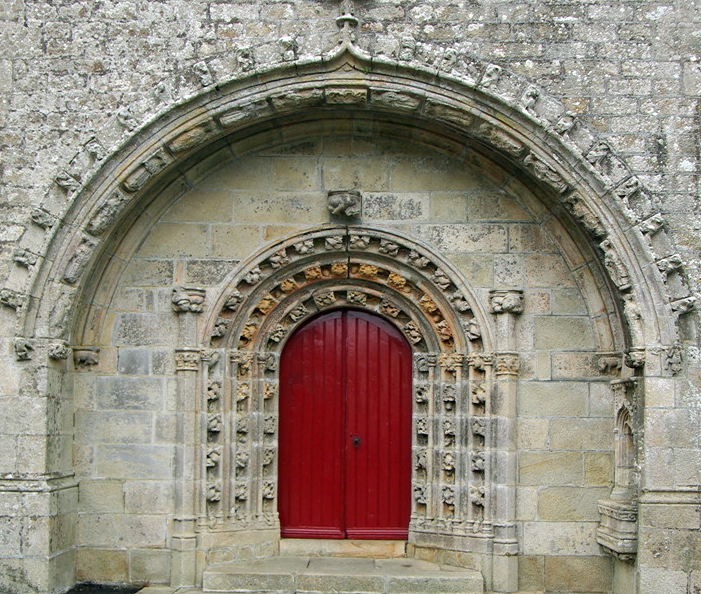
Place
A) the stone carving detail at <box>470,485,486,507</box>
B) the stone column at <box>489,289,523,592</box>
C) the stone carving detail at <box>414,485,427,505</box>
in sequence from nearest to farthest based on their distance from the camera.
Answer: the stone column at <box>489,289,523,592</box> < the stone carving detail at <box>470,485,486,507</box> < the stone carving detail at <box>414,485,427,505</box>

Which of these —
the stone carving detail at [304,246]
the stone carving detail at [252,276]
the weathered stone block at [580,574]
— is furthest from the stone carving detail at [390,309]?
the weathered stone block at [580,574]

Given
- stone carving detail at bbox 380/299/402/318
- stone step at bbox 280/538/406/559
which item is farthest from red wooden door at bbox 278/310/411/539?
stone carving detail at bbox 380/299/402/318

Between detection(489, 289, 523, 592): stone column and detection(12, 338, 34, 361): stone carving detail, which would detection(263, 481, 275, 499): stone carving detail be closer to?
detection(489, 289, 523, 592): stone column

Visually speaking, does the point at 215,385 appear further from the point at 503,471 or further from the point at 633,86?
the point at 633,86

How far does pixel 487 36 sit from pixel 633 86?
100 cm

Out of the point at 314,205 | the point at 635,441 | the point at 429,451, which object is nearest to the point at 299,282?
the point at 314,205

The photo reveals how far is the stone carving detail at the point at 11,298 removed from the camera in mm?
5922

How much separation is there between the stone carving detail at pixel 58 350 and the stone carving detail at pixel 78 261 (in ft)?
1.35

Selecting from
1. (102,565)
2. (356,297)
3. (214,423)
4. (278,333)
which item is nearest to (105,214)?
(278,333)

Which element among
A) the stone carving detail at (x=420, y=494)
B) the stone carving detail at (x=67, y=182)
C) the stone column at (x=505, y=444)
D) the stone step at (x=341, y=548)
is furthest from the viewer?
the stone step at (x=341, y=548)

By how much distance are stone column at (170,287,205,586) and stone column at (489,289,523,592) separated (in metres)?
2.08

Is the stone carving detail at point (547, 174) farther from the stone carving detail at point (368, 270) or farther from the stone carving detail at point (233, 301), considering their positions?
the stone carving detail at point (233, 301)

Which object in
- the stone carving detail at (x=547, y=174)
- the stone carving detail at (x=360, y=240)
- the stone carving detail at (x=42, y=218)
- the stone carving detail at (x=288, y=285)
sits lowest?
the stone carving detail at (x=288, y=285)

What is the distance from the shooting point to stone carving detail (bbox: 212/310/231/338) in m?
6.43
